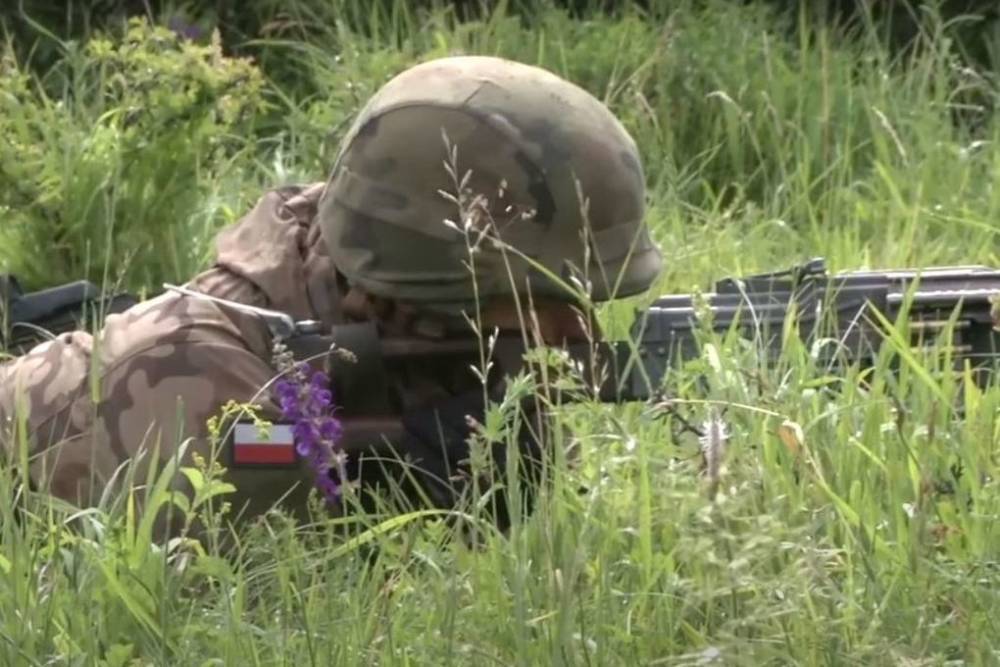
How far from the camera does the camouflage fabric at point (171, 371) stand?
304 centimetres

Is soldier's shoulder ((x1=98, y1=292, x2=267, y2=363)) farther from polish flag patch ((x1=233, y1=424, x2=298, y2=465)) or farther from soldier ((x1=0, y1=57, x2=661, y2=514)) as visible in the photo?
polish flag patch ((x1=233, y1=424, x2=298, y2=465))

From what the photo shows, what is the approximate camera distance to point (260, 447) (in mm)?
2963

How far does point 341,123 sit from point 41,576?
2611 mm

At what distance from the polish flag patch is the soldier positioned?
4cm

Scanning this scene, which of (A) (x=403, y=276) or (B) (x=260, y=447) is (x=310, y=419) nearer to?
(B) (x=260, y=447)

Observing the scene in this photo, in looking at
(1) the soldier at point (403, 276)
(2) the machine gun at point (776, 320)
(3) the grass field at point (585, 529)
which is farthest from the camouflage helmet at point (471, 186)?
(3) the grass field at point (585, 529)

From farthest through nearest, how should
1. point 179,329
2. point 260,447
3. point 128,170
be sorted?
→ point 128,170 → point 179,329 → point 260,447

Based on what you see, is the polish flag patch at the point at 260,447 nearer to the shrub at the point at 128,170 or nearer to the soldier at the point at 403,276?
the soldier at the point at 403,276

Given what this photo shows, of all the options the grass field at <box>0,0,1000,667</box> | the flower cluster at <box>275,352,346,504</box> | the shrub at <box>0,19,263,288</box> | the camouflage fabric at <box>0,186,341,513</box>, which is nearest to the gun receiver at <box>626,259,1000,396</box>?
the grass field at <box>0,0,1000,667</box>

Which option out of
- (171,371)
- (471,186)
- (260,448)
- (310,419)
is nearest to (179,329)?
(171,371)

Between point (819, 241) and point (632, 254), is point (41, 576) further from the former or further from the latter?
point (819, 241)

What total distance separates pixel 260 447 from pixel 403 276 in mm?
333

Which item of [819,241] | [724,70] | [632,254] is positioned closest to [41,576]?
[632,254]

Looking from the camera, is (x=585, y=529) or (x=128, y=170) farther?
(x=128, y=170)
